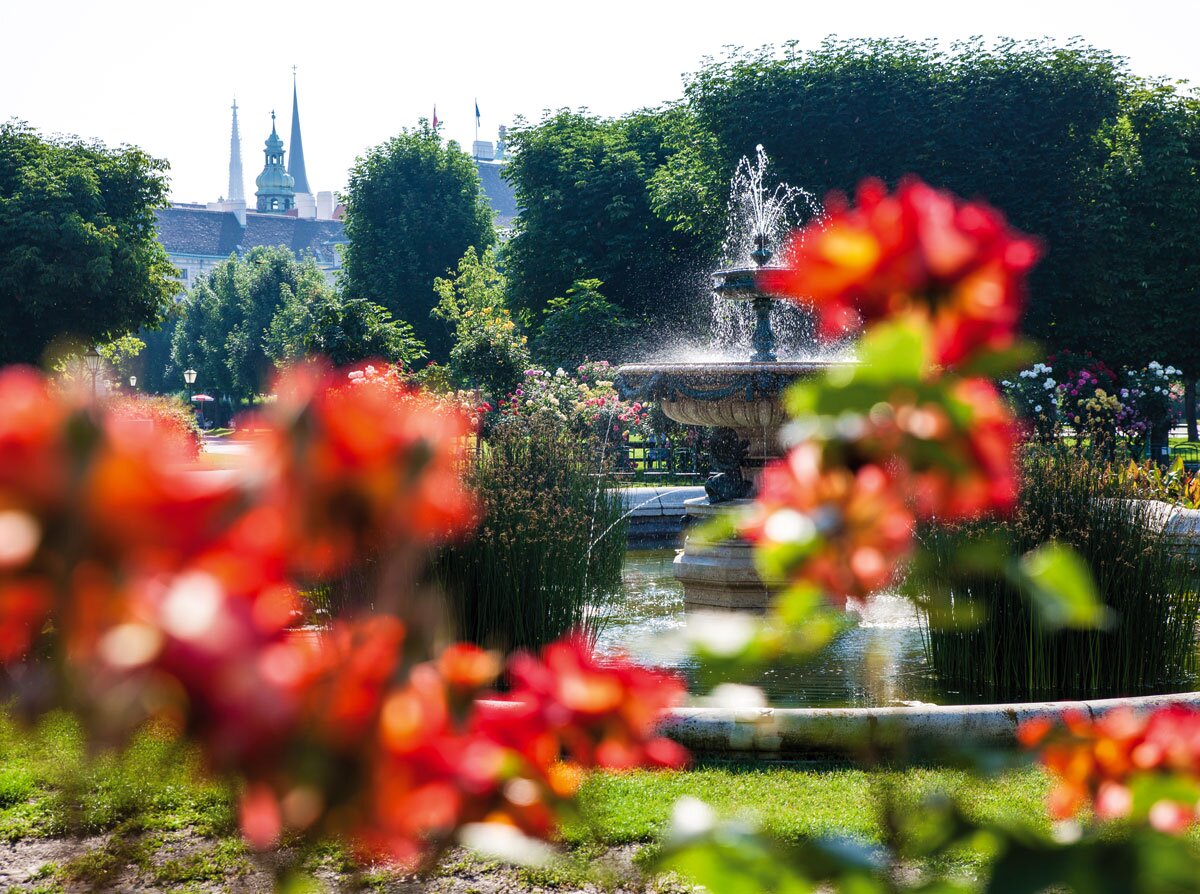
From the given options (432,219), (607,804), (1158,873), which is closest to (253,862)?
(607,804)

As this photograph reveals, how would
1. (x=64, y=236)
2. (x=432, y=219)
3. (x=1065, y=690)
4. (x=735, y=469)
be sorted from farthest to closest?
1. (x=432, y=219)
2. (x=64, y=236)
3. (x=735, y=469)
4. (x=1065, y=690)

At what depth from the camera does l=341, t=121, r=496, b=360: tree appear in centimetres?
4666

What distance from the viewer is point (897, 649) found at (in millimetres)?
8031

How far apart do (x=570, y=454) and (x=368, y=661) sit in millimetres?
7651

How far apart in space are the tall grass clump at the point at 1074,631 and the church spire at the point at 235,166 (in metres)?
189

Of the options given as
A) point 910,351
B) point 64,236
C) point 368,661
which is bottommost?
point 368,661

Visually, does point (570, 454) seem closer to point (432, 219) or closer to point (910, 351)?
point (910, 351)

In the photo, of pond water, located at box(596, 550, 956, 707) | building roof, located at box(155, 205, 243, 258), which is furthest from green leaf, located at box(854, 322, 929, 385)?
building roof, located at box(155, 205, 243, 258)

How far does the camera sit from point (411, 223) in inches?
1868

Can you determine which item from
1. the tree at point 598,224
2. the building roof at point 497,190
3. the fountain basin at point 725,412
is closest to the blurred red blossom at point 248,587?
the fountain basin at point 725,412

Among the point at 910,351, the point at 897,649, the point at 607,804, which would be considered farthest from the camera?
the point at 897,649

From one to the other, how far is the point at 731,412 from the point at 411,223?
3898 cm

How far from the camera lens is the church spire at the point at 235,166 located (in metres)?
187

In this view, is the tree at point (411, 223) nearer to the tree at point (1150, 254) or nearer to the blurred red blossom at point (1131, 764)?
the tree at point (1150, 254)
